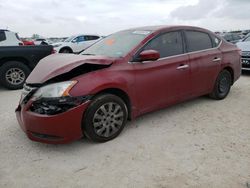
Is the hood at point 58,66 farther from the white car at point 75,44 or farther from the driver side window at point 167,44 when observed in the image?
the white car at point 75,44

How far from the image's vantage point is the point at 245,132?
3.80 meters

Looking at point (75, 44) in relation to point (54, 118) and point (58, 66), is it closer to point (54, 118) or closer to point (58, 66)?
point (58, 66)

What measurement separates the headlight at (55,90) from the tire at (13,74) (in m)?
4.08


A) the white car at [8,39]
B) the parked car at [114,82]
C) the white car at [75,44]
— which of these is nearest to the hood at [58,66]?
the parked car at [114,82]

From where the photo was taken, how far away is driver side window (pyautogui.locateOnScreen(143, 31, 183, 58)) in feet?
13.4

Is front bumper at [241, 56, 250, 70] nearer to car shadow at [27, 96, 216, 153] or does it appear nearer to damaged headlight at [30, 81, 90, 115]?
car shadow at [27, 96, 216, 153]

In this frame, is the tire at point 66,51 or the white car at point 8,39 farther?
the tire at point 66,51

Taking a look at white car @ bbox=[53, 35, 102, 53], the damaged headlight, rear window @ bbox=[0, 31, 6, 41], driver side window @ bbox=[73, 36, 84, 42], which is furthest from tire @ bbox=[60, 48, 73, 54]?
the damaged headlight

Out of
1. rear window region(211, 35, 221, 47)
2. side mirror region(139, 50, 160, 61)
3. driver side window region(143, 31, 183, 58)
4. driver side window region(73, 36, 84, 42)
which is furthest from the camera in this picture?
driver side window region(73, 36, 84, 42)

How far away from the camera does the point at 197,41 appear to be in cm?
480

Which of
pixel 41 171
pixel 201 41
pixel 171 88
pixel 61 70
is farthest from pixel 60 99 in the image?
pixel 201 41

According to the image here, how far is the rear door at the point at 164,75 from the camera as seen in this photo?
152 inches

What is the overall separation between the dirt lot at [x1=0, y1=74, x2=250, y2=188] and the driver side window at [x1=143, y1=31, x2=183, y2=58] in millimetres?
1105

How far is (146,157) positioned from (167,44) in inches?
78.5
